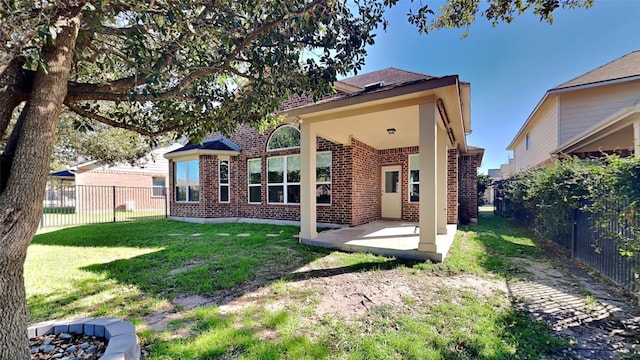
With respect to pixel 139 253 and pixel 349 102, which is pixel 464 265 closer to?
pixel 349 102

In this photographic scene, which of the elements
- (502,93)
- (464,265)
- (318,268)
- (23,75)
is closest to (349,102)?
(318,268)

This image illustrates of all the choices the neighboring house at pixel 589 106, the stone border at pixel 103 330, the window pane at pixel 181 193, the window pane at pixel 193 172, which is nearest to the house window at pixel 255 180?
the window pane at pixel 193 172

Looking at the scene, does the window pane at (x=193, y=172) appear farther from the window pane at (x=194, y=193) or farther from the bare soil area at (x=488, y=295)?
the bare soil area at (x=488, y=295)

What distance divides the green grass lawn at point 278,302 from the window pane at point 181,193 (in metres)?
5.43

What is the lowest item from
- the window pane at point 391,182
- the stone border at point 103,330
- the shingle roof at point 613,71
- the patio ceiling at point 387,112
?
the stone border at point 103,330

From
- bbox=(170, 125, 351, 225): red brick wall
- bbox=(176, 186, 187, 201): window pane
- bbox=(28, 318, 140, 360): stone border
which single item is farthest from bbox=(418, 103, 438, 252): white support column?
bbox=(176, 186, 187, 201): window pane

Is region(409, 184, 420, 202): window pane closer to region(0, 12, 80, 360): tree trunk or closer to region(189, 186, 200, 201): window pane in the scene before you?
region(189, 186, 200, 201): window pane

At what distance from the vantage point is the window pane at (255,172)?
11297mm

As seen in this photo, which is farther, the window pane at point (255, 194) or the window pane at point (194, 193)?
the window pane at point (194, 193)

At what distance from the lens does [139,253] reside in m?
6.25

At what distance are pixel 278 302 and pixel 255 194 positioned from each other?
817 centimetres

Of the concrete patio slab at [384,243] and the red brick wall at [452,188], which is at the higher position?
the red brick wall at [452,188]

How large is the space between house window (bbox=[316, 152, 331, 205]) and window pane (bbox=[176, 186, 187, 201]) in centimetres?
656

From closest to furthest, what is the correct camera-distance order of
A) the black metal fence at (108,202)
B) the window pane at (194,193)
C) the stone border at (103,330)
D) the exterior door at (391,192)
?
the stone border at (103,330) < the exterior door at (391,192) < the window pane at (194,193) < the black metal fence at (108,202)
